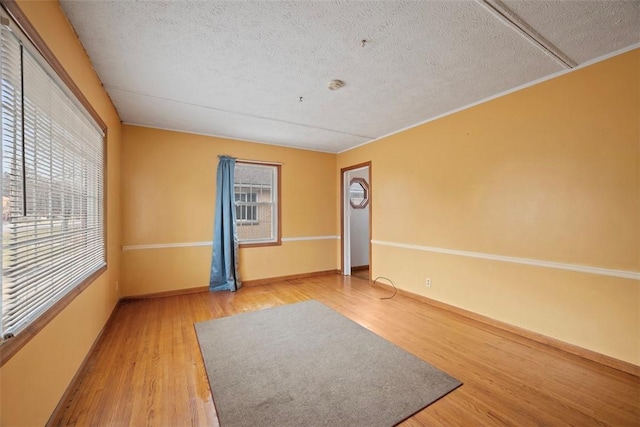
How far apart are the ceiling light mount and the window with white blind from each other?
199 centimetres

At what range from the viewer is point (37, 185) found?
1392 mm

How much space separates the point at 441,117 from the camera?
11.1 feet

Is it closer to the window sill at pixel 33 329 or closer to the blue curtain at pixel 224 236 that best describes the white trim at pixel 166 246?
the blue curtain at pixel 224 236

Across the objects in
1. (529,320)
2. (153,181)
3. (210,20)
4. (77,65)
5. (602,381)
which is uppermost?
(210,20)

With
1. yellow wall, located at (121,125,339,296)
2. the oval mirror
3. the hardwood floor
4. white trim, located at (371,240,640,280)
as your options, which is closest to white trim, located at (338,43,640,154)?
white trim, located at (371,240,640,280)

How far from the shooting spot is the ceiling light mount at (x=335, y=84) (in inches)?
98.7

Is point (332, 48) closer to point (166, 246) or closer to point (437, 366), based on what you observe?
point (437, 366)

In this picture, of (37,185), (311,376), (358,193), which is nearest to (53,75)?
(37,185)

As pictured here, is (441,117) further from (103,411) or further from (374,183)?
(103,411)

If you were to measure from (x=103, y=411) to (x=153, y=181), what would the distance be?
2.93m

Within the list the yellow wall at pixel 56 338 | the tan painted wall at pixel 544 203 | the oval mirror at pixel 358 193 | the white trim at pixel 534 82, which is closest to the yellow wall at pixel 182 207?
the yellow wall at pixel 56 338

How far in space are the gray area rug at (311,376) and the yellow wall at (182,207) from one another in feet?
4.79

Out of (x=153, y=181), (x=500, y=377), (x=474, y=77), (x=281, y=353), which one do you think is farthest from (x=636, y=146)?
(x=153, y=181)

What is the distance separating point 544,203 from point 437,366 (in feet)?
5.94
